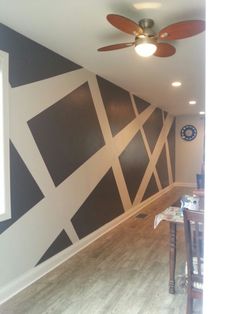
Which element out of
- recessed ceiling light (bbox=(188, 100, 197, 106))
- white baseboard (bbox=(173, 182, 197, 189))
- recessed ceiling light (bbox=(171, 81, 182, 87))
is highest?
recessed ceiling light (bbox=(171, 81, 182, 87))

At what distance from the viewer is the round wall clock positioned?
8641 millimetres

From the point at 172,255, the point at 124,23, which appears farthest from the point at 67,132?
the point at 172,255

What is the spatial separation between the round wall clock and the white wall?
10cm

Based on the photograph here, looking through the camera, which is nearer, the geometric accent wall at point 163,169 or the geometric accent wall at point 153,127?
the geometric accent wall at point 153,127

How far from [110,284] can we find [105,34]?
252 centimetres

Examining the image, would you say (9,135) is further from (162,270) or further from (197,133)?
(197,133)

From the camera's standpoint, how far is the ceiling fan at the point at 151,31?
187cm

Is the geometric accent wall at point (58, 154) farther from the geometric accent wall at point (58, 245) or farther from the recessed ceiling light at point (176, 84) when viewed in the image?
the recessed ceiling light at point (176, 84)

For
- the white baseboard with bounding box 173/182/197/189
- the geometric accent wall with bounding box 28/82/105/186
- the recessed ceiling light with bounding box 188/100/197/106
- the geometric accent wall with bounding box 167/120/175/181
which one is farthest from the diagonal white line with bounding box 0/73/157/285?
the white baseboard with bounding box 173/182/197/189

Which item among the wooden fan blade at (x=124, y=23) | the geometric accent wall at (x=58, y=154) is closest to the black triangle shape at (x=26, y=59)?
the geometric accent wall at (x=58, y=154)

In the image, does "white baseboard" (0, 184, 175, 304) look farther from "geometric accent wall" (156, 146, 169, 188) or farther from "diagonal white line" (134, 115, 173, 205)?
"geometric accent wall" (156, 146, 169, 188)

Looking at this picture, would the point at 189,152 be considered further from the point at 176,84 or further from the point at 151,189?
the point at 176,84

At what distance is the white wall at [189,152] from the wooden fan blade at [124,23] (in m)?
6.90

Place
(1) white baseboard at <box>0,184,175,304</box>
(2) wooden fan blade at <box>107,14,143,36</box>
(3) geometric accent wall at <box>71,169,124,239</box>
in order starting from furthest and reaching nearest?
(3) geometric accent wall at <box>71,169,124,239</box>, (1) white baseboard at <box>0,184,175,304</box>, (2) wooden fan blade at <box>107,14,143,36</box>
